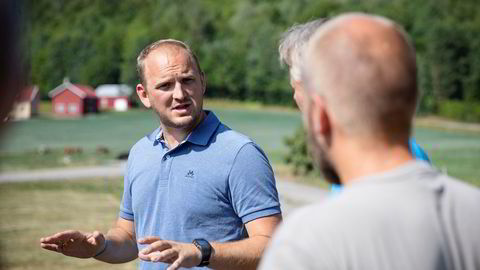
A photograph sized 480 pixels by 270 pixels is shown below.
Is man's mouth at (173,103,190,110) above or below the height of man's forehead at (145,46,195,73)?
below

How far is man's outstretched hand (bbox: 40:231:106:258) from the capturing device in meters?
3.75

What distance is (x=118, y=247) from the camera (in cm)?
432

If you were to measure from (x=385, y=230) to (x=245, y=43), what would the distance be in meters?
103

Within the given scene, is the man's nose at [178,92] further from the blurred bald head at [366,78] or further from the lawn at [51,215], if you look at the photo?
the lawn at [51,215]

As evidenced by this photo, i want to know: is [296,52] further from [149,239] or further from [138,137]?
[138,137]

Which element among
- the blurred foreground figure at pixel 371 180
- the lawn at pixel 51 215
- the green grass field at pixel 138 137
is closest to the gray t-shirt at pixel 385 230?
the blurred foreground figure at pixel 371 180

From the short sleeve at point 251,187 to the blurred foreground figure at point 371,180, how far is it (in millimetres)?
2052

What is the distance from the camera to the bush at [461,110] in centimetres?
6850

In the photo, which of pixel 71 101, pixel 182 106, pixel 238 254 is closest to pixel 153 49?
pixel 182 106

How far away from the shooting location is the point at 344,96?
174 centimetres

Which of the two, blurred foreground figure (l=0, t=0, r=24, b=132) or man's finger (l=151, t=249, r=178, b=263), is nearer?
blurred foreground figure (l=0, t=0, r=24, b=132)

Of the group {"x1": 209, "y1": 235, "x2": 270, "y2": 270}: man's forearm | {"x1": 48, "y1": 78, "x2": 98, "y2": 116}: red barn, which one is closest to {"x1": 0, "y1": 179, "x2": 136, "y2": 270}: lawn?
{"x1": 209, "y1": 235, "x2": 270, "y2": 270}: man's forearm

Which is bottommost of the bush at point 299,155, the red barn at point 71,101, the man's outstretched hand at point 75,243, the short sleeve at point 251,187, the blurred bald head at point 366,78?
the red barn at point 71,101

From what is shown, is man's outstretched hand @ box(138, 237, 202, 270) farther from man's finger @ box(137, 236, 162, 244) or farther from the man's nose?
the man's nose
